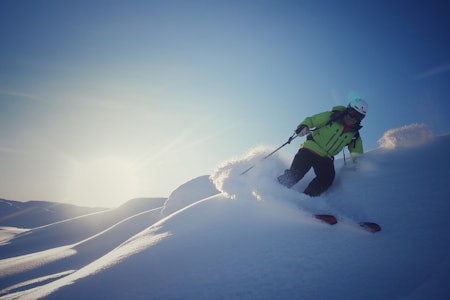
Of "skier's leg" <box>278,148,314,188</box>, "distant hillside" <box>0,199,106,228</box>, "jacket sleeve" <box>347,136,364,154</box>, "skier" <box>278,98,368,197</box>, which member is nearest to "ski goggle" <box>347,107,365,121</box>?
"skier" <box>278,98,368,197</box>

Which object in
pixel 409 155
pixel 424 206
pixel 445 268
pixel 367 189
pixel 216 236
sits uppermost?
pixel 409 155

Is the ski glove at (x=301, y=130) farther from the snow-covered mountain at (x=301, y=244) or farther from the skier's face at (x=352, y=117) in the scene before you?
the snow-covered mountain at (x=301, y=244)

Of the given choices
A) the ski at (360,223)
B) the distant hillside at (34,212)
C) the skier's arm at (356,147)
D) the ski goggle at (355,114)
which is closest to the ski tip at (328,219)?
the ski at (360,223)

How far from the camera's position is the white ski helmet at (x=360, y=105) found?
5.01 meters

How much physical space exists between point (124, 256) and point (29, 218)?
57401mm

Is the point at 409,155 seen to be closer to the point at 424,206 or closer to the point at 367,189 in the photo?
the point at 367,189

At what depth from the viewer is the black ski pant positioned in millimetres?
4612

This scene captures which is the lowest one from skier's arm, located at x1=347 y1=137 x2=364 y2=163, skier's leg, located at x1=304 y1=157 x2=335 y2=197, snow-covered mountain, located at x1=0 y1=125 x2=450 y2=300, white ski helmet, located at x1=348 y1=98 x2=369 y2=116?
snow-covered mountain, located at x1=0 y1=125 x2=450 y2=300

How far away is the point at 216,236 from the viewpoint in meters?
3.23

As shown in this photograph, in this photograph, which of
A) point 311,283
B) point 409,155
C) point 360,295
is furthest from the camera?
point 409,155

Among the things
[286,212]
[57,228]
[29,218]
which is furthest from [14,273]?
[29,218]

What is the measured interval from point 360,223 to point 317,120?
8.66 feet

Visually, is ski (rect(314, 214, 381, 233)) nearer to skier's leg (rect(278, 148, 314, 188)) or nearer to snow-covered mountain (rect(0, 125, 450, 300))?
snow-covered mountain (rect(0, 125, 450, 300))

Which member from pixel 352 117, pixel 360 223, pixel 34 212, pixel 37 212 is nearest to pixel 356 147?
pixel 352 117
